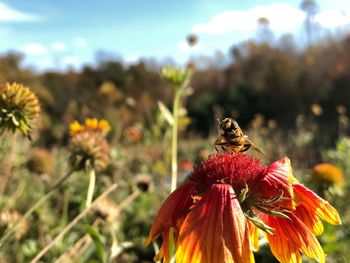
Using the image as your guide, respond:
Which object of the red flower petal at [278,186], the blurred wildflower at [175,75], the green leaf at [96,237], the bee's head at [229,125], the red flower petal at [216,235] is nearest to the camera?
the red flower petal at [216,235]

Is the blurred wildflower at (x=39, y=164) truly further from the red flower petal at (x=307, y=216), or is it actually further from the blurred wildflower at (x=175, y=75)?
the red flower petal at (x=307, y=216)

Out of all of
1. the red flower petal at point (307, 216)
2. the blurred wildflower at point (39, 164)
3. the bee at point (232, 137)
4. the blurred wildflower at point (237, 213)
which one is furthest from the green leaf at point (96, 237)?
the blurred wildflower at point (39, 164)

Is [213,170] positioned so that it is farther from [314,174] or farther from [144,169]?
[144,169]

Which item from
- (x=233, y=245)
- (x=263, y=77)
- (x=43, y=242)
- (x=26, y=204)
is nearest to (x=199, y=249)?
(x=233, y=245)

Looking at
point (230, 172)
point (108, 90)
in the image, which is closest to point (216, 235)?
point (230, 172)

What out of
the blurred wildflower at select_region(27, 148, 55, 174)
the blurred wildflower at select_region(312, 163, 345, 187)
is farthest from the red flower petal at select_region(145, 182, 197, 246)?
the blurred wildflower at select_region(27, 148, 55, 174)

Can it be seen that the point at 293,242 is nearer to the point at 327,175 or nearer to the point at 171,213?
the point at 171,213
